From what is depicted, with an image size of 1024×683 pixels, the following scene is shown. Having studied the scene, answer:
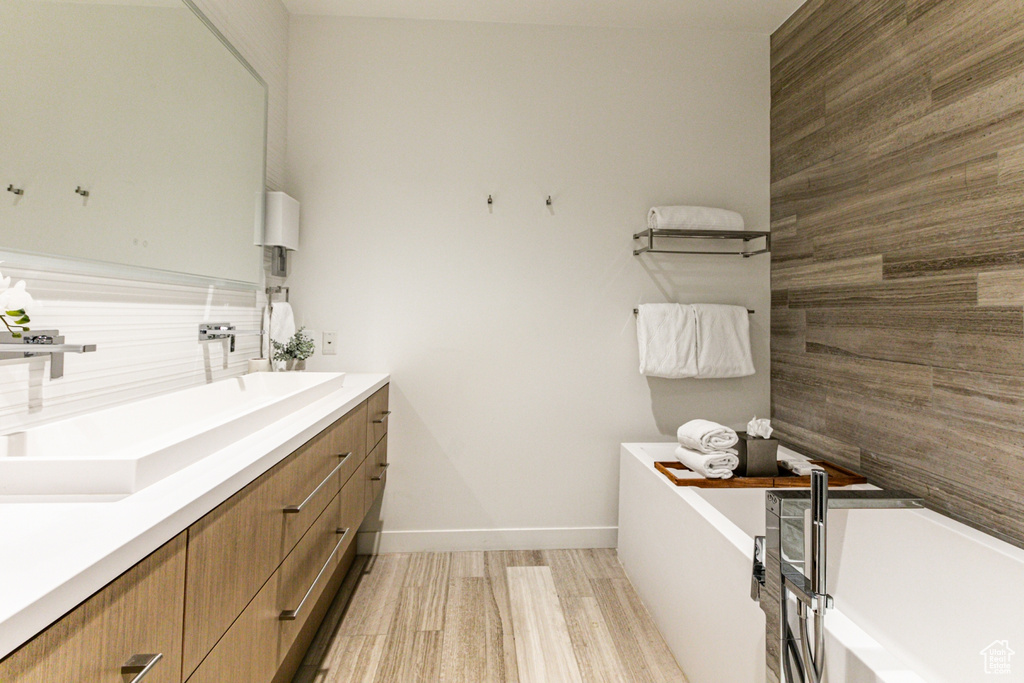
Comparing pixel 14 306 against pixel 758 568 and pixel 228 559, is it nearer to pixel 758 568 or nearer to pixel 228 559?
pixel 228 559

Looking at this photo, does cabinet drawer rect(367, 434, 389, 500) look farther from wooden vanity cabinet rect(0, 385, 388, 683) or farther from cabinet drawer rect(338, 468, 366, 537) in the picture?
wooden vanity cabinet rect(0, 385, 388, 683)

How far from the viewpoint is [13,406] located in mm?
1086

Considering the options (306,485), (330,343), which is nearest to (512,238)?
(330,343)

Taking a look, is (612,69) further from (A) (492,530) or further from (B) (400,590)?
(B) (400,590)

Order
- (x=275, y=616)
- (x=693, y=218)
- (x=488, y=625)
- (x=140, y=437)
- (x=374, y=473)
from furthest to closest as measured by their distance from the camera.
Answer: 1. (x=693, y=218)
2. (x=374, y=473)
3. (x=488, y=625)
4. (x=140, y=437)
5. (x=275, y=616)

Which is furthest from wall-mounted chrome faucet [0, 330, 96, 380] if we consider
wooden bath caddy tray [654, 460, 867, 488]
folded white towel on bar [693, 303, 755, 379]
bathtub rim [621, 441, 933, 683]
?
folded white towel on bar [693, 303, 755, 379]

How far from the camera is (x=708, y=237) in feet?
8.39

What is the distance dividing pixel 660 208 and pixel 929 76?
1.02 metres

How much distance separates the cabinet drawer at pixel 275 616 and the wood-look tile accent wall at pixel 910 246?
1.89 m

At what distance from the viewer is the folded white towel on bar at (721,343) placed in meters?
2.51

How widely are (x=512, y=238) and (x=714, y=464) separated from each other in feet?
4.38

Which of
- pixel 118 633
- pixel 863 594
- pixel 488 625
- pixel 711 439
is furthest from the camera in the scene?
pixel 711 439

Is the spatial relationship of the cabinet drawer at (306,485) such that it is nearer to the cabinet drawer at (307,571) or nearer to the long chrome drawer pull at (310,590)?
the cabinet drawer at (307,571)

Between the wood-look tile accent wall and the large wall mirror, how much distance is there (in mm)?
2319
